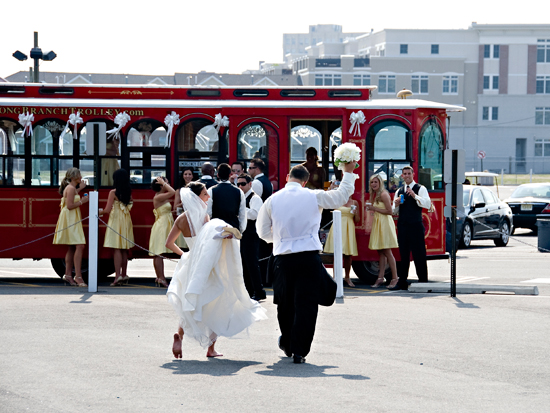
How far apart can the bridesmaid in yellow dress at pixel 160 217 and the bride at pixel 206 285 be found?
5.10 m

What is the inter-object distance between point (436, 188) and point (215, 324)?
7.07 m

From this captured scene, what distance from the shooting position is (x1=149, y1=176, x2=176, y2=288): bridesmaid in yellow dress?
1377cm

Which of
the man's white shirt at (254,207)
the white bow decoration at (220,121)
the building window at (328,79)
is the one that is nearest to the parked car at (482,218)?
the white bow decoration at (220,121)

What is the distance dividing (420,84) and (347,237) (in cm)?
7653

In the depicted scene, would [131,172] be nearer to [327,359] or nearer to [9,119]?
[9,119]

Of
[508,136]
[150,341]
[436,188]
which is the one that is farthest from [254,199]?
[508,136]

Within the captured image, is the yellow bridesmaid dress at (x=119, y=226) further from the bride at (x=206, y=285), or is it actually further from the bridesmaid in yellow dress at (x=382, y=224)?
the bride at (x=206, y=285)

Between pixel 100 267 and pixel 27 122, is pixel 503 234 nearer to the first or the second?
pixel 100 267

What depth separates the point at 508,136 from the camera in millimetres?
86062

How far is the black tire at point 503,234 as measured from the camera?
23.2 metres

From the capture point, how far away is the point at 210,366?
8148 millimetres

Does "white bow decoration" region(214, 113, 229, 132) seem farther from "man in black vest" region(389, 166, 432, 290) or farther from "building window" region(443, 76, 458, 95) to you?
"building window" region(443, 76, 458, 95)

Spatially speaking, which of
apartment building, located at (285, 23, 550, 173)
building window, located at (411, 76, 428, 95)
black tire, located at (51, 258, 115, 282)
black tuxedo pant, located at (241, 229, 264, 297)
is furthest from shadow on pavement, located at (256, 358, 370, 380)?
building window, located at (411, 76, 428, 95)

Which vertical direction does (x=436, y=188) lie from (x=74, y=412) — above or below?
above
